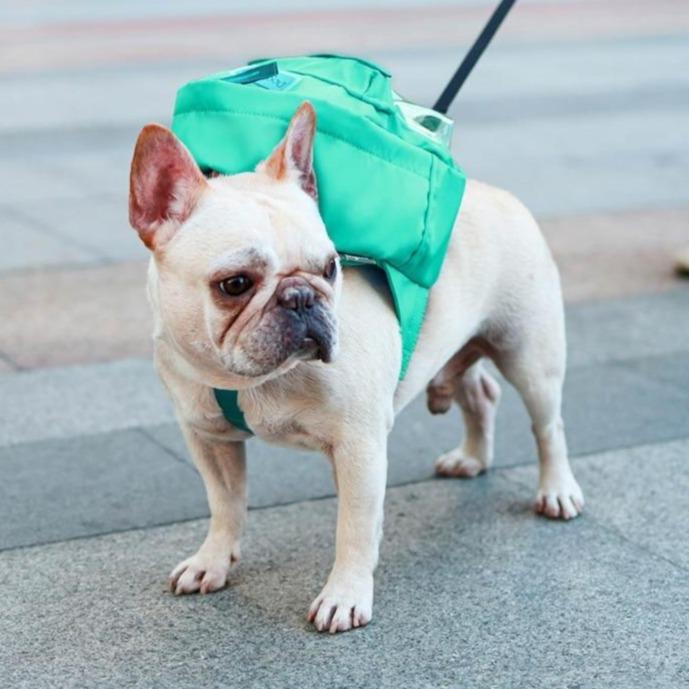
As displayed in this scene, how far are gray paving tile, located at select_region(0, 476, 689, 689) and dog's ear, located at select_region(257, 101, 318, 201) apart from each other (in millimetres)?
1251

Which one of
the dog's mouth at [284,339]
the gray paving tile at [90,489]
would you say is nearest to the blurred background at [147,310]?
the gray paving tile at [90,489]

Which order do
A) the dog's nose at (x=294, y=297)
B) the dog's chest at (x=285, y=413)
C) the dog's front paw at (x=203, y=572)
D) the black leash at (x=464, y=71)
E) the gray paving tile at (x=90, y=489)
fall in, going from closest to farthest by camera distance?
the dog's nose at (x=294, y=297)
the dog's chest at (x=285, y=413)
the dog's front paw at (x=203, y=572)
the black leash at (x=464, y=71)
the gray paving tile at (x=90, y=489)

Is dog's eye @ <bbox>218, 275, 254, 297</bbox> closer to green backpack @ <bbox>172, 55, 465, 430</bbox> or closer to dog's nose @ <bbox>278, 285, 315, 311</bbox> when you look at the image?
dog's nose @ <bbox>278, 285, 315, 311</bbox>

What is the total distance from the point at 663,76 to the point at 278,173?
37.9ft

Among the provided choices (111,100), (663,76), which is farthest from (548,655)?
(663,76)

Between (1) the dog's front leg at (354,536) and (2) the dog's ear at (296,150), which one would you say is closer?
(2) the dog's ear at (296,150)

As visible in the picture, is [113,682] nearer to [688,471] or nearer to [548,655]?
[548,655]

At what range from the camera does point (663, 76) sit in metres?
14.6

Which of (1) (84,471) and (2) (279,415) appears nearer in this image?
(2) (279,415)

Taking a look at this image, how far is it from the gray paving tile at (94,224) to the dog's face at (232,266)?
4.72 metres

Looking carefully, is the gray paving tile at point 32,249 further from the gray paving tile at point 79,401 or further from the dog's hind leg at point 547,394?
the dog's hind leg at point 547,394

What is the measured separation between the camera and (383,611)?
13.7ft

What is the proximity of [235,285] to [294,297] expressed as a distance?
0.49ft

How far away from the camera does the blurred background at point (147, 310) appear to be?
488cm
